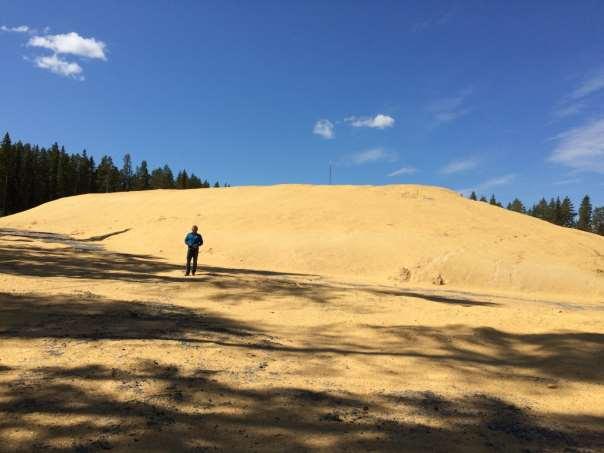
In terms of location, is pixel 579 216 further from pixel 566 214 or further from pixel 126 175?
pixel 126 175

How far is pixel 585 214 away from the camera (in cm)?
10594

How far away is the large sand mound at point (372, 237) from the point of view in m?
19.5

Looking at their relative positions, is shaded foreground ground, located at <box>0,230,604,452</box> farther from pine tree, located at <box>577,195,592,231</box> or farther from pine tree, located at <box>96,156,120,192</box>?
pine tree, located at <box>577,195,592,231</box>

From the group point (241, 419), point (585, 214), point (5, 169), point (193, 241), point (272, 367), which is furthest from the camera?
point (585, 214)

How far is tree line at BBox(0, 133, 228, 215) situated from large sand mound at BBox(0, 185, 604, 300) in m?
50.2

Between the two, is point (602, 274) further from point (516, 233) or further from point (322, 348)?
point (322, 348)

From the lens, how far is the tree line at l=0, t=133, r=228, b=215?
76.3m

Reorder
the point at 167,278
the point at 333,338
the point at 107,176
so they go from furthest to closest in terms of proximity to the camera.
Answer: the point at 107,176 → the point at 167,278 → the point at 333,338

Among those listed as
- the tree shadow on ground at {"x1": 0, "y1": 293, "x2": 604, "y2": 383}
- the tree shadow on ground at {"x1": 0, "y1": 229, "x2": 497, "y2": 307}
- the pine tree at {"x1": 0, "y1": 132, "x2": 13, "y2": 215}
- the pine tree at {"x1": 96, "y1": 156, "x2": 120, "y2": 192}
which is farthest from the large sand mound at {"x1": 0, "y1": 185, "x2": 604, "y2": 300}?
the pine tree at {"x1": 96, "y1": 156, "x2": 120, "y2": 192}

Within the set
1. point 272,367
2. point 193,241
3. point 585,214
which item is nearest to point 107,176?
point 193,241

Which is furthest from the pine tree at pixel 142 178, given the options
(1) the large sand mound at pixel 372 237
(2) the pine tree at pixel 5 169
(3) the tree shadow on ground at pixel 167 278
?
(3) the tree shadow on ground at pixel 167 278

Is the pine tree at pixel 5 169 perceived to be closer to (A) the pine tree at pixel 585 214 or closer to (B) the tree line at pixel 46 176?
(B) the tree line at pixel 46 176

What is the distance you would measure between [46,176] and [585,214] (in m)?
118

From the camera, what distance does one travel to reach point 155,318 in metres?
7.69
